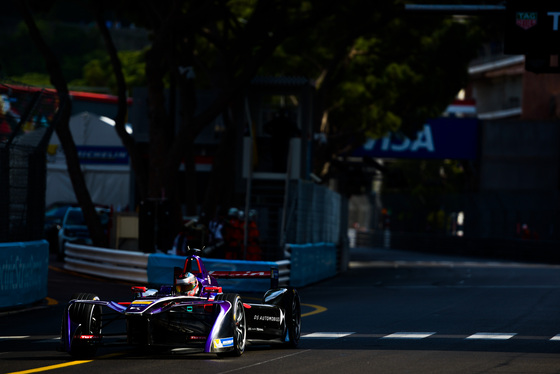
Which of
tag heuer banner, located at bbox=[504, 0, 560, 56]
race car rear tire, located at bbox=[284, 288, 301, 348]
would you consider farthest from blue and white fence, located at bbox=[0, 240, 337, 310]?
race car rear tire, located at bbox=[284, 288, 301, 348]

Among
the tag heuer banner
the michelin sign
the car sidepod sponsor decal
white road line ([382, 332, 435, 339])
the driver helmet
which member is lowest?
white road line ([382, 332, 435, 339])

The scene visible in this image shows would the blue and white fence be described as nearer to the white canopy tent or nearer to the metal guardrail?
the metal guardrail

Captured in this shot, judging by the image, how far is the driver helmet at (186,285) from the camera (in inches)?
481

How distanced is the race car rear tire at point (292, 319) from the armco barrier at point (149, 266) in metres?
9.21

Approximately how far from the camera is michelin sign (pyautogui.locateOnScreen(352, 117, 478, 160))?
60.5 metres

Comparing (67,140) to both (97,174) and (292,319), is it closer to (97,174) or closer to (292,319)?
(292,319)

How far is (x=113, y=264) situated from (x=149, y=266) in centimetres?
247

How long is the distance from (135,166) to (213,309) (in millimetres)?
19286

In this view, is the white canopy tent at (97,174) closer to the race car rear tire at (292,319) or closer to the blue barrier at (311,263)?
the blue barrier at (311,263)

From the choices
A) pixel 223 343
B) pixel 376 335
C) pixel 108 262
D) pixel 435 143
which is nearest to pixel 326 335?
pixel 376 335

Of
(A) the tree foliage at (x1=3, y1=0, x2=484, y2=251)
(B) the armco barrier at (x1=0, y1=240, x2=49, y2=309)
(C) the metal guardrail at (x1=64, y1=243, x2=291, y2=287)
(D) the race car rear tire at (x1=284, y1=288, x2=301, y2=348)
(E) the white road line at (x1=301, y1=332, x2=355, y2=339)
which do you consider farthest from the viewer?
(A) the tree foliage at (x1=3, y1=0, x2=484, y2=251)

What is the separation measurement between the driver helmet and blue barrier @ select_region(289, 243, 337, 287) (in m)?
14.1

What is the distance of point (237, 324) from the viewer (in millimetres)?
11859

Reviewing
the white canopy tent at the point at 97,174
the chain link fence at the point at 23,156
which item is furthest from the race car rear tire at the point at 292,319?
the white canopy tent at the point at 97,174
